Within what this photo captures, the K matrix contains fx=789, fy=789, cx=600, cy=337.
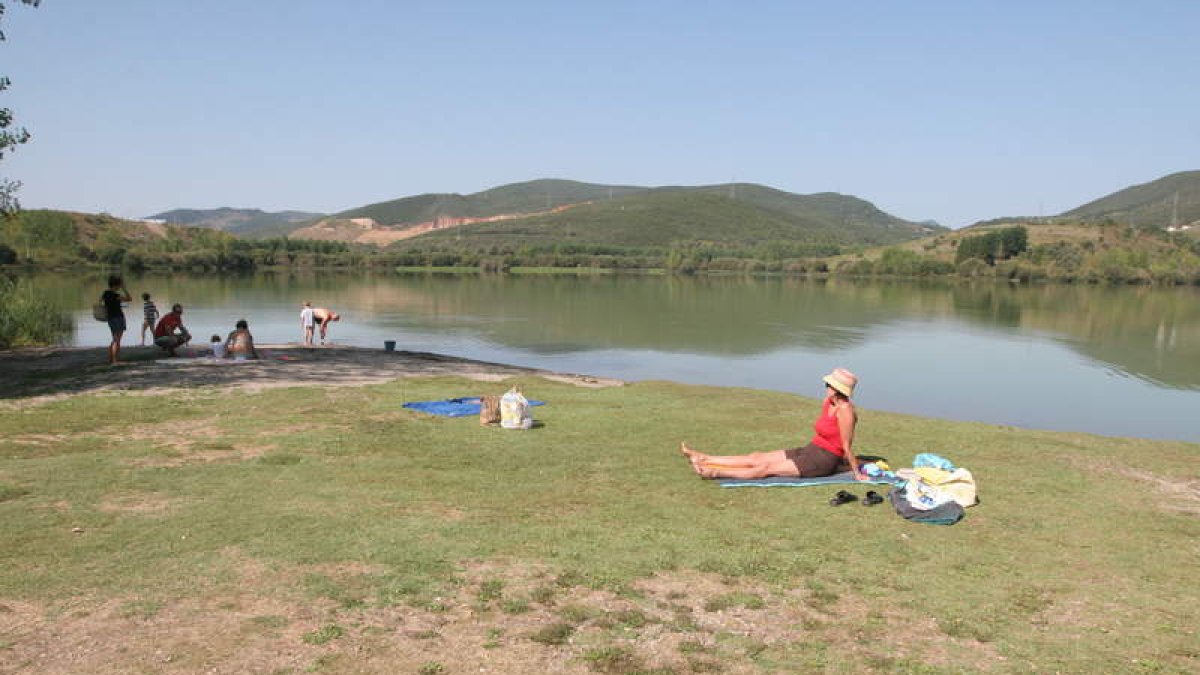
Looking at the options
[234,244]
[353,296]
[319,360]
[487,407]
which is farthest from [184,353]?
[234,244]

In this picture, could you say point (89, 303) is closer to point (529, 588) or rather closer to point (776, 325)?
point (776, 325)

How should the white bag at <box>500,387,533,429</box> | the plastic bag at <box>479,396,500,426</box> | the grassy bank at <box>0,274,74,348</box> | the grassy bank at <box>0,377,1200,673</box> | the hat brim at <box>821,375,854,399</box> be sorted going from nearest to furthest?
the grassy bank at <box>0,377,1200,673</box> → the hat brim at <box>821,375,854,399</box> → the white bag at <box>500,387,533,429</box> → the plastic bag at <box>479,396,500,426</box> → the grassy bank at <box>0,274,74,348</box>

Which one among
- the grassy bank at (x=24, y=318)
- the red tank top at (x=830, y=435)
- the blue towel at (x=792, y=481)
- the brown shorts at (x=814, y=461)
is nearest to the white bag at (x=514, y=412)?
the blue towel at (x=792, y=481)

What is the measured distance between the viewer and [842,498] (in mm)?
9070

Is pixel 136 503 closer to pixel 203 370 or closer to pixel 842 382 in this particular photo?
pixel 842 382

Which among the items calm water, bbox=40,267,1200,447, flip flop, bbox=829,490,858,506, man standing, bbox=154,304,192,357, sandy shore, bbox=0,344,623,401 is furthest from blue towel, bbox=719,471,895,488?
man standing, bbox=154,304,192,357

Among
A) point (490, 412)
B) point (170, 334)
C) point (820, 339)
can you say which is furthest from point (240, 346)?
point (820, 339)

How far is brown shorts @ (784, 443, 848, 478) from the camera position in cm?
994

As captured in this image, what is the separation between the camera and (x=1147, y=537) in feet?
27.2

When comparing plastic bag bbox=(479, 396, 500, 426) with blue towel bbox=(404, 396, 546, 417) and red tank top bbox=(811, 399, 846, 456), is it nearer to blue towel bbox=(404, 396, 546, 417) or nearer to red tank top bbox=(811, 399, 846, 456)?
blue towel bbox=(404, 396, 546, 417)

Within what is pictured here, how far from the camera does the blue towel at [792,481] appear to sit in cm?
971

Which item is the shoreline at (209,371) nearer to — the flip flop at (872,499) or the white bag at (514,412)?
the white bag at (514,412)

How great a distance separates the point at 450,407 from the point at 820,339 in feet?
108

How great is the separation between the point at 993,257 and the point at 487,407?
14564 centimetres
